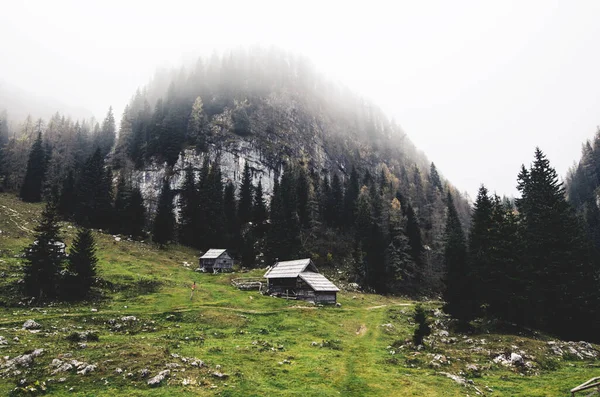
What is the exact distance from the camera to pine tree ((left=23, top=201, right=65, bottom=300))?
44188 millimetres

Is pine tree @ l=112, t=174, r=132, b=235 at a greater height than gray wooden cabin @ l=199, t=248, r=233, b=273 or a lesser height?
greater

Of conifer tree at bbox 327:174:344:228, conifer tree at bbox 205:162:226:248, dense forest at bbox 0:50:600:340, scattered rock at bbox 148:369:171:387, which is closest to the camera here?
scattered rock at bbox 148:369:171:387

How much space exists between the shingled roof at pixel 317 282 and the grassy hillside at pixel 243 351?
5206 millimetres

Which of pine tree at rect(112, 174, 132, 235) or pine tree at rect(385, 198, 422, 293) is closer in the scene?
pine tree at rect(385, 198, 422, 293)

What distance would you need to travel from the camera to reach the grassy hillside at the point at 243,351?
69.5 feet

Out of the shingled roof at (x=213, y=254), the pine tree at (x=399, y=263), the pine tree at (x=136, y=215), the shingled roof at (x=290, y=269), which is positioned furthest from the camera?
the pine tree at (x=136, y=215)

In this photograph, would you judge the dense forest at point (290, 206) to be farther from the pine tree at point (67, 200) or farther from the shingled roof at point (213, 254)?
the shingled roof at point (213, 254)

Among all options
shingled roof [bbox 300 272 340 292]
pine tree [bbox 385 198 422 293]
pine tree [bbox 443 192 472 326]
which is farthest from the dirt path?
pine tree [bbox 385 198 422 293]

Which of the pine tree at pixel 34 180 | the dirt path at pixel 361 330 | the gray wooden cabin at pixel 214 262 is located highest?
the pine tree at pixel 34 180

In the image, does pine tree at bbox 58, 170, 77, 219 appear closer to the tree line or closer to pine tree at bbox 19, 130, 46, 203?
pine tree at bbox 19, 130, 46, 203

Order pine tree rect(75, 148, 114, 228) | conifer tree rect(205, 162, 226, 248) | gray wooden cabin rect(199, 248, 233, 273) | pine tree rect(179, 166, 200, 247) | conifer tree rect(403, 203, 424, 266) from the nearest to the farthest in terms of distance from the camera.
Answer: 1. gray wooden cabin rect(199, 248, 233, 273)
2. pine tree rect(75, 148, 114, 228)
3. conifer tree rect(205, 162, 226, 248)
4. pine tree rect(179, 166, 200, 247)
5. conifer tree rect(403, 203, 424, 266)

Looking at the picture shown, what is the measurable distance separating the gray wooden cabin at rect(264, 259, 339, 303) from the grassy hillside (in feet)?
17.8

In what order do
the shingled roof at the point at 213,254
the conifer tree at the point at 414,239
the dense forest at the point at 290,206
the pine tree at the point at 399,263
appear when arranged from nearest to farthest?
the dense forest at the point at 290,206 < the shingled roof at the point at 213,254 < the pine tree at the point at 399,263 < the conifer tree at the point at 414,239

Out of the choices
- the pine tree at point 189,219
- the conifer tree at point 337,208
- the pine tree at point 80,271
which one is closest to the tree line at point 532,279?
the pine tree at point 80,271
